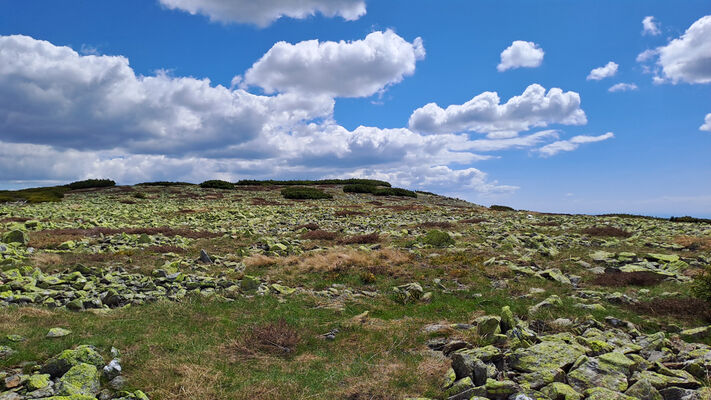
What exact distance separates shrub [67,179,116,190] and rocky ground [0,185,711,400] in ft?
170

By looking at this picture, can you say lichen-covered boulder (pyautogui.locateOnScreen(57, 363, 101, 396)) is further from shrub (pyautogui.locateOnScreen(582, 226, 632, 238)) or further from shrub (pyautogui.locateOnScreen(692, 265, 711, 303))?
shrub (pyautogui.locateOnScreen(582, 226, 632, 238))

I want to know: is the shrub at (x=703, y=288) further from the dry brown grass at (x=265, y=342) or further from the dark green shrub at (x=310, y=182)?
the dark green shrub at (x=310, y=182)

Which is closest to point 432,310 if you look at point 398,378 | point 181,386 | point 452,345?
point 452,345

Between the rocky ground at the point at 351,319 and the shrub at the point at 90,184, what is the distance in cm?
5181

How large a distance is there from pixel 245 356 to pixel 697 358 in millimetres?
9309

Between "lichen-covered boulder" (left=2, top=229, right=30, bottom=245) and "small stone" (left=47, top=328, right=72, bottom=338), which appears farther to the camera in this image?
"lichen-covered boulder" (left=2, top=229, right=30, bottom=245)

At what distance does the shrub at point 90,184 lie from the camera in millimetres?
66125

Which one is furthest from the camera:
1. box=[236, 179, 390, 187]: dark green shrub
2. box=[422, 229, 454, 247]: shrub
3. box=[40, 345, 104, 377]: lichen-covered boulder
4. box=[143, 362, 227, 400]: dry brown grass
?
box=[236, 179, 390, 187]: dark green shrub

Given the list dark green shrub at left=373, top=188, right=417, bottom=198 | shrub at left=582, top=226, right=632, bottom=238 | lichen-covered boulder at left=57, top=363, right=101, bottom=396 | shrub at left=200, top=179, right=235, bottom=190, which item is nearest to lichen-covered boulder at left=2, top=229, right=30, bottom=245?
lichen-covered boulder at left=57, top=363, right=101, bottom=396

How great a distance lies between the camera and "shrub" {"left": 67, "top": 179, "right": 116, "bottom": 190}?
217 feet

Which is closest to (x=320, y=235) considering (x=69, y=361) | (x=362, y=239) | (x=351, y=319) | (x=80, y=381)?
(x=362, y=239)

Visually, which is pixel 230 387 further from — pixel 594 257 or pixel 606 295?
pixel 594 257

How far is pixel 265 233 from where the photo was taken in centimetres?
2677

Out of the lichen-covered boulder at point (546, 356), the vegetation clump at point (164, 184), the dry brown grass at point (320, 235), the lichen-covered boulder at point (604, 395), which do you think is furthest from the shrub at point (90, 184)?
the lichen-covered boulder at point (604, 395)
